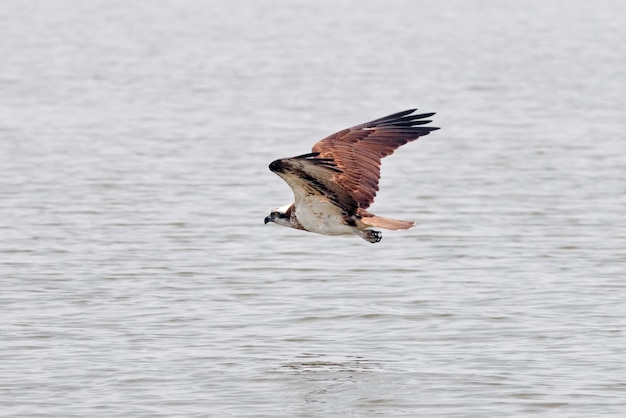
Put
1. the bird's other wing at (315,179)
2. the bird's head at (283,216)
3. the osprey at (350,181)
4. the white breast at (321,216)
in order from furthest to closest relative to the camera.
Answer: the bird's head at (283,216) < the white breast at (321,216) < the osprey at (350,181) < the bird's other wing at (315,179)

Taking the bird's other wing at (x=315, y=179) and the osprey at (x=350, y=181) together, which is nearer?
the bird's other wing at (x=315, y=179)

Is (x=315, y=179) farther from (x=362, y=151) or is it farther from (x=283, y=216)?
(x=283, y=216)

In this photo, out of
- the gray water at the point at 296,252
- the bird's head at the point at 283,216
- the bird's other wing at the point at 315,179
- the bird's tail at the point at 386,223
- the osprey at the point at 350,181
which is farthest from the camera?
the bird's head at the point at 283,216

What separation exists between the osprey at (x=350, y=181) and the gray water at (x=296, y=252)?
87 cm

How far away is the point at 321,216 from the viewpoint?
11227 mm

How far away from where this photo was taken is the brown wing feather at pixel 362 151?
11.1 metres

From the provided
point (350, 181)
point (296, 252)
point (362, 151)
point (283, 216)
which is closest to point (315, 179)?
point (350, 181)

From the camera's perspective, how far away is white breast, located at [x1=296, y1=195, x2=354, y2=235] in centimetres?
1115

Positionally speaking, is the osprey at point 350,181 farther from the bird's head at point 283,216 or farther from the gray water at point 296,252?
the gray water at point 296,252

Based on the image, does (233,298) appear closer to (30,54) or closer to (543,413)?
(543,413)

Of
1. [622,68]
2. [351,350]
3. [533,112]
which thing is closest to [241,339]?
[351,350]

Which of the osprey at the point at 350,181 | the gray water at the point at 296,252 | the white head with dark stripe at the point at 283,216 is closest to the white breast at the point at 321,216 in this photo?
the osprey at the point at 350,181

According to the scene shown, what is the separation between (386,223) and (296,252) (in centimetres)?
386

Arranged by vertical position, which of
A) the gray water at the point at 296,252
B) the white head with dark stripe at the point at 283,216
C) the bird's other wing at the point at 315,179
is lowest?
→ the gray water at the point at 296,252
